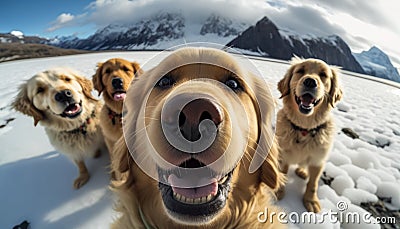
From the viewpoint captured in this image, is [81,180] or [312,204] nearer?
[312,204]

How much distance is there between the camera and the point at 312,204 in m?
2.86

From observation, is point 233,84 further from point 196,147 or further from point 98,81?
point 98,81

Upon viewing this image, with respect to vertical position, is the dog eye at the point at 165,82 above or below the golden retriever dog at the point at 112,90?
above

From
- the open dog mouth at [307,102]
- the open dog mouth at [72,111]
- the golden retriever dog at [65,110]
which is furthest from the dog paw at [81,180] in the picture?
the open dog mouth at [307,102]

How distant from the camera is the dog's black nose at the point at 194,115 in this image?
110 centimetres

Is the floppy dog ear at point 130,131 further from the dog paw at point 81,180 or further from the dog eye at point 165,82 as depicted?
the dog paw at point 81,180

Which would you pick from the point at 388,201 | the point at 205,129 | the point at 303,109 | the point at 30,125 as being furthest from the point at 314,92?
the point at 30,125

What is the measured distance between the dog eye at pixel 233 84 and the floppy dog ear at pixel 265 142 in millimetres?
191

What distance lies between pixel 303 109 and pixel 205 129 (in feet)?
7.38

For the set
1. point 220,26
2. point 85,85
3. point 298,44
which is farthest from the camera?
point 220,26

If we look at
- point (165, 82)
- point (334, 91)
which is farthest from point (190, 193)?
point (334, 91)

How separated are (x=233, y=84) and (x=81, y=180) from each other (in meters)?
2.73

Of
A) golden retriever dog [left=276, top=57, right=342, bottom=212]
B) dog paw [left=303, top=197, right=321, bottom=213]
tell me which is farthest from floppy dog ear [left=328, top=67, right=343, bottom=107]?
dog paw [left=303, top=197, right=321, bottom=213]

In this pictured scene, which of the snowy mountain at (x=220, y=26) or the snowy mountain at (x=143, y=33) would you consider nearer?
the snowy mountain at (x=220, y=26)
